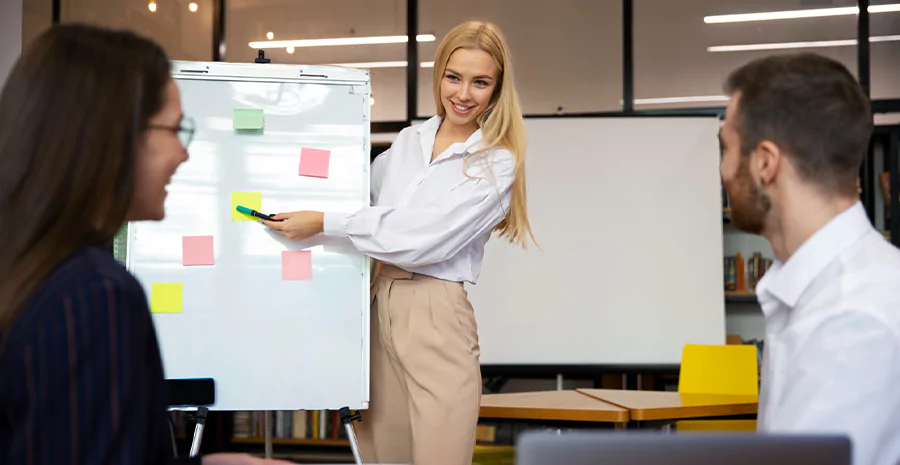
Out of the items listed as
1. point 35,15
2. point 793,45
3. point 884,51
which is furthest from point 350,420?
point 35,15

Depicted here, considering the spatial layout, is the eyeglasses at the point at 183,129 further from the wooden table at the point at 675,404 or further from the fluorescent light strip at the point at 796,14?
the fluorescent light strip at the point at 796,14

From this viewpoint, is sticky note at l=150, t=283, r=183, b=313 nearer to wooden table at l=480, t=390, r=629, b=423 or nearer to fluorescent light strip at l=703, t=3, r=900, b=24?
wooden table at l=480, t=390, r=629, b=423

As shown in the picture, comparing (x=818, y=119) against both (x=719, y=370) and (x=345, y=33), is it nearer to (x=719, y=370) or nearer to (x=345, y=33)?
(x=719, y=370)

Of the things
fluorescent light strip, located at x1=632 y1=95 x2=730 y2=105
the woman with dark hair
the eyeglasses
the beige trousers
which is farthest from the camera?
fluorescent light strip, located at x1=632 y1=95 x2=730 y2=105

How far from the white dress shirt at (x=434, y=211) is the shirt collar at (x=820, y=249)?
3.95 feet

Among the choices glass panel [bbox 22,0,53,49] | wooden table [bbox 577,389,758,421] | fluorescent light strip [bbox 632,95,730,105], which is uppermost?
glass panel [bbox 22,0,53,49]

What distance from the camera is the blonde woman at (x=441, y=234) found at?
2.46 metres

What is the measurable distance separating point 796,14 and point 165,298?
425 cm

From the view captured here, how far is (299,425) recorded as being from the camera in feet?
19.4

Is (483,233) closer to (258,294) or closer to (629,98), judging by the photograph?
(258,294)

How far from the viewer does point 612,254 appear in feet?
17.4

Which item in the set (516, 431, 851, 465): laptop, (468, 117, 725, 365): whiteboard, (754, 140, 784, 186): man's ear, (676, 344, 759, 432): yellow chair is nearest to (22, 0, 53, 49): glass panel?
(468, 117, 725, 365): whiteboard

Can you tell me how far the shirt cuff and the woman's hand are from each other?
2 cm

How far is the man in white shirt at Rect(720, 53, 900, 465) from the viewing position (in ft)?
3.92
